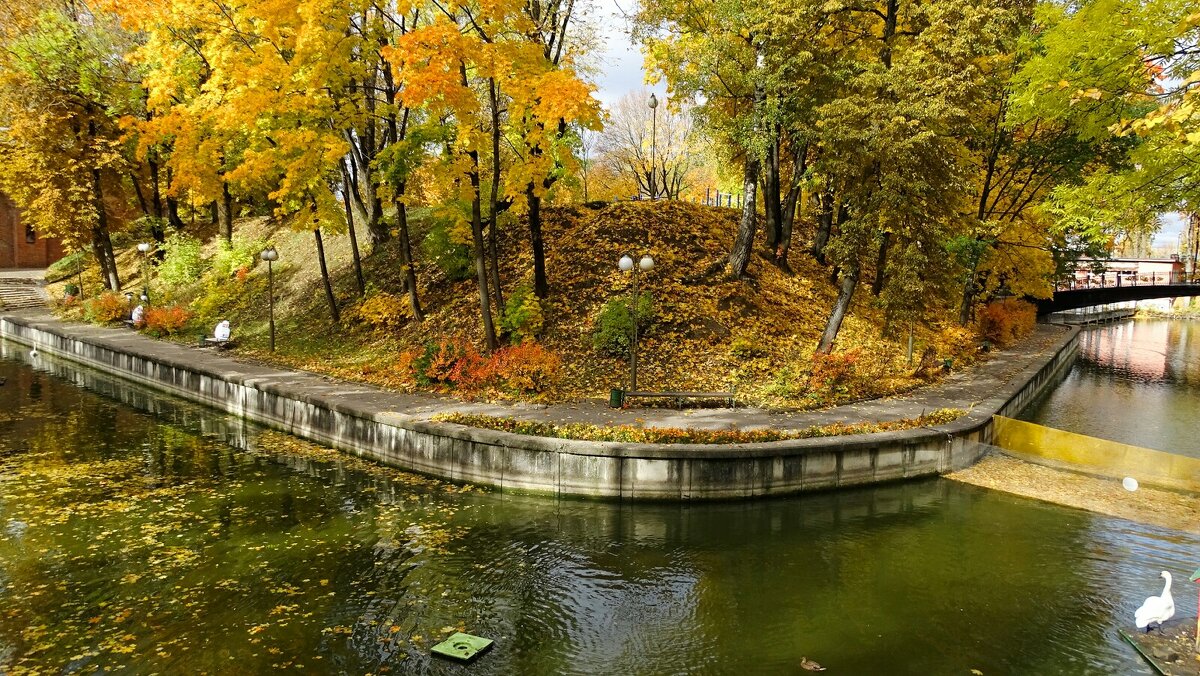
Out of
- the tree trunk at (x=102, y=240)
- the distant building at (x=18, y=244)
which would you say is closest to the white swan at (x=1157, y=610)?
the tree trunk at (x=102, y=240)

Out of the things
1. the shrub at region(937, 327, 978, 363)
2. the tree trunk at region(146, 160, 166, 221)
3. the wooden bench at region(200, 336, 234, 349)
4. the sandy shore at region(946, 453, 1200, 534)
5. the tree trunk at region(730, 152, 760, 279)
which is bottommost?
the sandy shore at region(946, 453, 1200, 534)

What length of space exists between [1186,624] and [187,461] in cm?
1664

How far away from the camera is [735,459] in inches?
468

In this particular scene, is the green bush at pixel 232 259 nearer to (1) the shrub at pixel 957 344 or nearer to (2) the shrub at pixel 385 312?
(2) the shrub at pixel 385 312

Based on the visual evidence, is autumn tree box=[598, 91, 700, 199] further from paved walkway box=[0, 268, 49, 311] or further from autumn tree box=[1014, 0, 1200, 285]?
paved walkway box=[0, 268, 49, 311]

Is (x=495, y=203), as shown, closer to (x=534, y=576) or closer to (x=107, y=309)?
(x=534, y=576)

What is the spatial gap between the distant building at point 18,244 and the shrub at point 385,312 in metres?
40.1

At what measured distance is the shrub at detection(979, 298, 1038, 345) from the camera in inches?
1088

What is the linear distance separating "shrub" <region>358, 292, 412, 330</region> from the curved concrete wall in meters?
5.03

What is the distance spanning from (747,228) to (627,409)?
8.25 meters

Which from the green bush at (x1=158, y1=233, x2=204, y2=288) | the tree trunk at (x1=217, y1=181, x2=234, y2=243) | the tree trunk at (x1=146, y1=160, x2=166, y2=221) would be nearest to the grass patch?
the tree trunk at (x1=217, y1=181, x2=234, y2=243)

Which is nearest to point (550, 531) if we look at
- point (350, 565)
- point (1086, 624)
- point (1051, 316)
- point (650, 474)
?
point (650, 474)

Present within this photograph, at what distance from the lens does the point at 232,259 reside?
2859 centimetres

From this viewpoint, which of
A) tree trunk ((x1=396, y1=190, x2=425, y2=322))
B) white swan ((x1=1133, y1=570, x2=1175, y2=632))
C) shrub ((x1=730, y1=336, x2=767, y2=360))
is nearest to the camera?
white swan ((x1=1133, y1=570, x2=1175, y2=632))
